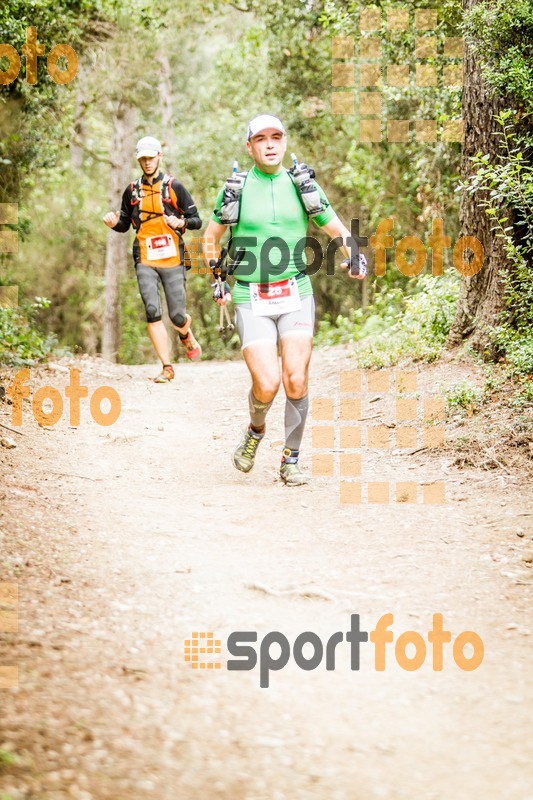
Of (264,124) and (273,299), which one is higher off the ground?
(264,124)

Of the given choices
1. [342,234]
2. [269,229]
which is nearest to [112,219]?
[269,229]

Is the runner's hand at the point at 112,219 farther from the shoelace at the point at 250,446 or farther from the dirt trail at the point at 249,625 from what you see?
the shoelace at the point at 250,446

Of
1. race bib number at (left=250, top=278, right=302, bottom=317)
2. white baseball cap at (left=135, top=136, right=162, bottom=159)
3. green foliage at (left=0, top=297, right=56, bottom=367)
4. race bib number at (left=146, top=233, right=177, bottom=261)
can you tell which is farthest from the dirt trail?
green foliage at (left=0, top=297, right=56, bottom=367)

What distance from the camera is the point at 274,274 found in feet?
19.6

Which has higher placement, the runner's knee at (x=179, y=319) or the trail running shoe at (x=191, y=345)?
the runner's knee at (x=179, y=319)

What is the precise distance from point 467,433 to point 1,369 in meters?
6.02

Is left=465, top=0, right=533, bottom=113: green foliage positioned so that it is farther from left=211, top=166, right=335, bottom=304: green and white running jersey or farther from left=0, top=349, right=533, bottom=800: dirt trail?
left=0, top=349, right=533, bottom=800: dirt trail

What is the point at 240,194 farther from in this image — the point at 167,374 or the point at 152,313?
the point at 167,374

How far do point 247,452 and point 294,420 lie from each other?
518 millimetres

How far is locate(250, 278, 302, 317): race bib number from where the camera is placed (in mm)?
6004

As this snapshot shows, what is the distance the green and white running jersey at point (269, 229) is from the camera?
19.3 ft

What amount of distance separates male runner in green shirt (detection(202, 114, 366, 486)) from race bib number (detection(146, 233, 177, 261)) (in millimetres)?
3133

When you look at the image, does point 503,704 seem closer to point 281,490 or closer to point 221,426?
point 281,490

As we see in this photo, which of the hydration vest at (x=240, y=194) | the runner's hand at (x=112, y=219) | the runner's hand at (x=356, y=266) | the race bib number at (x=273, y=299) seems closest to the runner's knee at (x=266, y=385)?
the race bib number at (x=273, y=299)
